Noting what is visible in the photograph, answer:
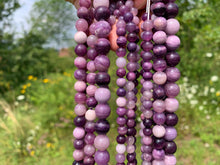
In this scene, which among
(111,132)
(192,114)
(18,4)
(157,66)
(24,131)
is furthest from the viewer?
(18,4)

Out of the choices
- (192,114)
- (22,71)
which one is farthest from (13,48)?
(192,114)

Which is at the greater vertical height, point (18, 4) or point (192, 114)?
point (18, 4)

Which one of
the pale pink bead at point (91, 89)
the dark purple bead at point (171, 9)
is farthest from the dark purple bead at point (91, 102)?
the dark purple bead at point (171, 9)

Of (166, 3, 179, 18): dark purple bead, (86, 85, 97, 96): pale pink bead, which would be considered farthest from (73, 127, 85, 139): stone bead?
(166, 3, 179, 18): dark purple bead

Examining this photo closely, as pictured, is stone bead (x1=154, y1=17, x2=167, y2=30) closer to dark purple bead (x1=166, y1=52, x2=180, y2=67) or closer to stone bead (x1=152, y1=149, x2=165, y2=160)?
dark purple bead (x1=166, y1=52, x2=180, y2=67)

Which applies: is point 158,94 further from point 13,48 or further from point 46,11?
point 46,11

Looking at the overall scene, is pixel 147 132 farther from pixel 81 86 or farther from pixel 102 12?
pixel 102 12

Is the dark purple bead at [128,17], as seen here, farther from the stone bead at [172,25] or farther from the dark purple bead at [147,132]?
Result: the dark purple bead at [147,132]
